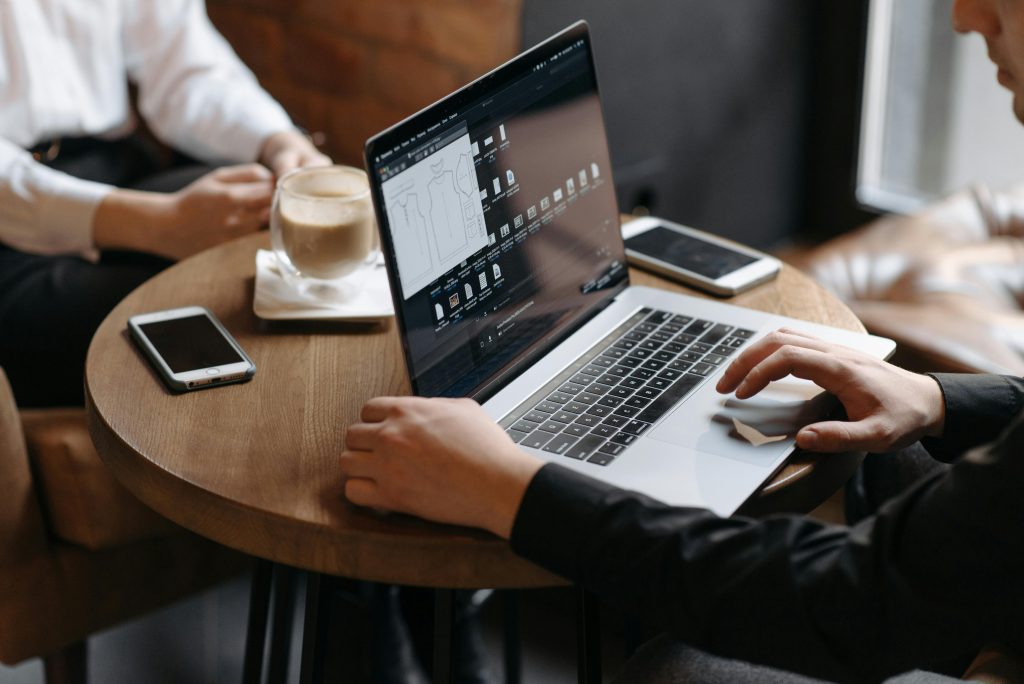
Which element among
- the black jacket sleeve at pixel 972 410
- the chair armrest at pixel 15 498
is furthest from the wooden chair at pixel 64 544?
the black jacket sleeve at pixel 972 410

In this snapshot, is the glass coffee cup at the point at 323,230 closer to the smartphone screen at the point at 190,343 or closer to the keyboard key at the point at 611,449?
the smartphone screen at the point at 190,343

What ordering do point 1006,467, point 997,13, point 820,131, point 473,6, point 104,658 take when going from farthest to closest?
point 820,131
point 473,6
point 104,658
point 997,13
point 1006,467

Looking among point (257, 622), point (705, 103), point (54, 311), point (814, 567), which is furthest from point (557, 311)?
point (705, 103)

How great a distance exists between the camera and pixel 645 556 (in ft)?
2.65

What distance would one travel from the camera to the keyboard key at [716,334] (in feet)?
3.78

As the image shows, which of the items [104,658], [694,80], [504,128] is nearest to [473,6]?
[694,80]

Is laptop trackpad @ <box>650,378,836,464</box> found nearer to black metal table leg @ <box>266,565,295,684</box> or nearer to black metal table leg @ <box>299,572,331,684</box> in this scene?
black metal table leg @ <box>299,572,331,684</box>

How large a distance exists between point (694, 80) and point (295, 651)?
159cm

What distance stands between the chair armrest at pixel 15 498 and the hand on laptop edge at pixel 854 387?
29.6 inches

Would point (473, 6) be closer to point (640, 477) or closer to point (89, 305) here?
point (89, 305)

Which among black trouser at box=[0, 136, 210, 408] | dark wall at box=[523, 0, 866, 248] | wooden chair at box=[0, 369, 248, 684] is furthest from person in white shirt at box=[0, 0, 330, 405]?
dark wall at box=[523, 0, 866, 248]

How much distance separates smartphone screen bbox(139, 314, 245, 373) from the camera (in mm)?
1088

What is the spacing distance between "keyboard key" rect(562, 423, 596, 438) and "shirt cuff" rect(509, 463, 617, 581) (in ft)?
0.45

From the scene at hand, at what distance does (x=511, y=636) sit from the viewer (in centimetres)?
154
